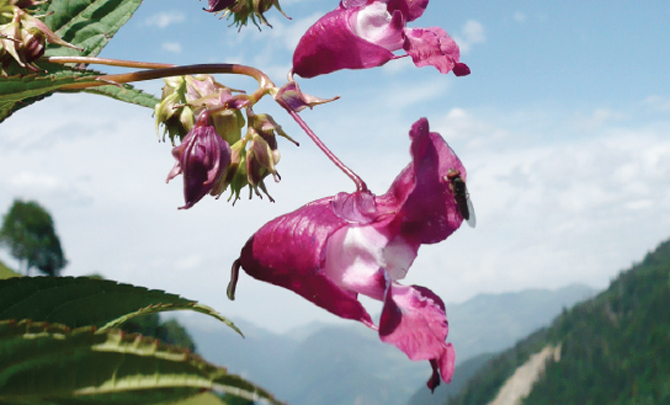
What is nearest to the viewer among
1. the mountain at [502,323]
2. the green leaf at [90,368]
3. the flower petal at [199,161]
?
the green leaf at [90,368]

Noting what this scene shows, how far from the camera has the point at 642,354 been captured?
188 feet

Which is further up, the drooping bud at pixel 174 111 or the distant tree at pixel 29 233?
the drooping bud at pixel 174 111

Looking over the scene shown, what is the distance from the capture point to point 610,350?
60.8 m

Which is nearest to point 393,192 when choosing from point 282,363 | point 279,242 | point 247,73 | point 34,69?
point 279,242

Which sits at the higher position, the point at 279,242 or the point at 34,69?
the point at 34,69

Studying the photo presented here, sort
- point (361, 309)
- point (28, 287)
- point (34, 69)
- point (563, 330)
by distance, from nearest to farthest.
A: point (28, 287) → point (361, 309) → point (34, 69) → point (563, 330)

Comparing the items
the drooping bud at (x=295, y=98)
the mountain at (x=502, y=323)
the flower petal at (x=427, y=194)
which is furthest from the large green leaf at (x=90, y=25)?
the mountain at (x=502, y=323)

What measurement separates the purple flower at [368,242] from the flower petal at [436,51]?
25 cm

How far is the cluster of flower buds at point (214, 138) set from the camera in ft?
3.03

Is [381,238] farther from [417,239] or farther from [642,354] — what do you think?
[642,354]

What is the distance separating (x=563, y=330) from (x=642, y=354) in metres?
10.5

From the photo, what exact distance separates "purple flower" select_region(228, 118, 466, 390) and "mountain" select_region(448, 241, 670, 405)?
189 ft

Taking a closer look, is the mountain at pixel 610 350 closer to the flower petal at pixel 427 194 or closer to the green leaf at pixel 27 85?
the flower petal at pixel 427 194

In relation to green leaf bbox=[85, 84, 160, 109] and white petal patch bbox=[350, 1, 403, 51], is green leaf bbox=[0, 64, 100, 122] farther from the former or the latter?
white petal patch bbox=[350, 1, 403, 51]
